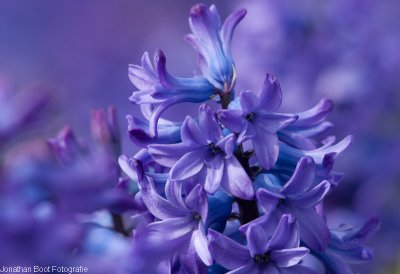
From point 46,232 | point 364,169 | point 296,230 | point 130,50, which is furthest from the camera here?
point 130,50

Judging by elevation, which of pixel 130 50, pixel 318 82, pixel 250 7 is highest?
pixel 130 50

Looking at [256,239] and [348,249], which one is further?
[348,249]

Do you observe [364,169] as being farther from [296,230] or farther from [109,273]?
[109,273]

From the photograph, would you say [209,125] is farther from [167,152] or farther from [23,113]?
[23,113]

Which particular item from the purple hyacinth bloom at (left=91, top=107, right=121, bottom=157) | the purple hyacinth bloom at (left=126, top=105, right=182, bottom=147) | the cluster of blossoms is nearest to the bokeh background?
the cluster of blossoms

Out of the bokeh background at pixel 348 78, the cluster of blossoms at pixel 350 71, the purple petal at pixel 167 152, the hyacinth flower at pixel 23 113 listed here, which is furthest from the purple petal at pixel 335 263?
the cluster of blossoms at pixel 350 71

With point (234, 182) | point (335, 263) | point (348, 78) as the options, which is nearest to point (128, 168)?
point (234, 182)

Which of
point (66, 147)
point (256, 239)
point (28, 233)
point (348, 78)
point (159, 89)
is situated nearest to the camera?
point (28, 233)

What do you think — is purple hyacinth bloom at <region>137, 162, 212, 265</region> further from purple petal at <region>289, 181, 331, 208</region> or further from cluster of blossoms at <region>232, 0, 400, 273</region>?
cluster of blossoms at <region>232, 0, 400, 273</region>

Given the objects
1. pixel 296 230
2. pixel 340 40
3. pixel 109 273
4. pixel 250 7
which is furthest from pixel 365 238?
pixel 250 7
